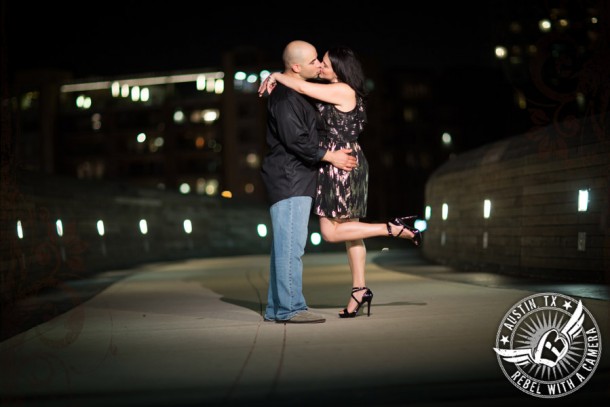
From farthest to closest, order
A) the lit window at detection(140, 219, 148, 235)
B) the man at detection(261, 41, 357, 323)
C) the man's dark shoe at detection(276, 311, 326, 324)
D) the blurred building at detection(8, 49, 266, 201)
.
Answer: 1. the blurred building at detection(8, 49, 266, 201)
2. the lit window at detection(140, 219, 148, 235)
3. the man at detection(261, 41, 357, 323)
4. the man's dark shoe at detection(276, 311, 326, 324)

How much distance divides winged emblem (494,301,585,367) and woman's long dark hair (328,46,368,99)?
320 cm

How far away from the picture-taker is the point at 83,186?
2556 centimetres

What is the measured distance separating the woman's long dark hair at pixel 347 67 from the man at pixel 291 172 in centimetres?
16

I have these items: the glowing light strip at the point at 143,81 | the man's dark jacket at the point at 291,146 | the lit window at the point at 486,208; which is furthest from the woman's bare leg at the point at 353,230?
the glowing light strip at the point at 143,81

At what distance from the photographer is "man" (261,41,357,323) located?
8383mm

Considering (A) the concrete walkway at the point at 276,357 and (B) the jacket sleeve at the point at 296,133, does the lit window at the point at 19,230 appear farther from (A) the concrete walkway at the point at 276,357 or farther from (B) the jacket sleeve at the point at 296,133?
(B) the jacket sleeve at the point at 296,133

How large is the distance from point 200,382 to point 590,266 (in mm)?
8633

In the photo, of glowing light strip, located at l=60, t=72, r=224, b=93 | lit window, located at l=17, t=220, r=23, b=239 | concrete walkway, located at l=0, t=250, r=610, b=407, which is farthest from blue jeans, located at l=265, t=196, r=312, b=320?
glowing light strip, located at l=60, t=72, r=224, b=93

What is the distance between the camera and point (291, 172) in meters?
8.52

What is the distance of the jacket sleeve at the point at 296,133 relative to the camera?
328 inches

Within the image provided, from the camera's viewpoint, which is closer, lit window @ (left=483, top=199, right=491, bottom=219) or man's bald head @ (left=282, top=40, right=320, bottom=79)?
man's bald head @ (left=282, top=40, right=320, bottom=79)

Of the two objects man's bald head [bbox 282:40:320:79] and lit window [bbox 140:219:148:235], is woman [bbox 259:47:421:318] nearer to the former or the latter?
man's bald head [bbox 282:40:320:79]

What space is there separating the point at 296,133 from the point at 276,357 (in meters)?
2.55

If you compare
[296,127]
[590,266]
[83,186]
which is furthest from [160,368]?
[83,186]
